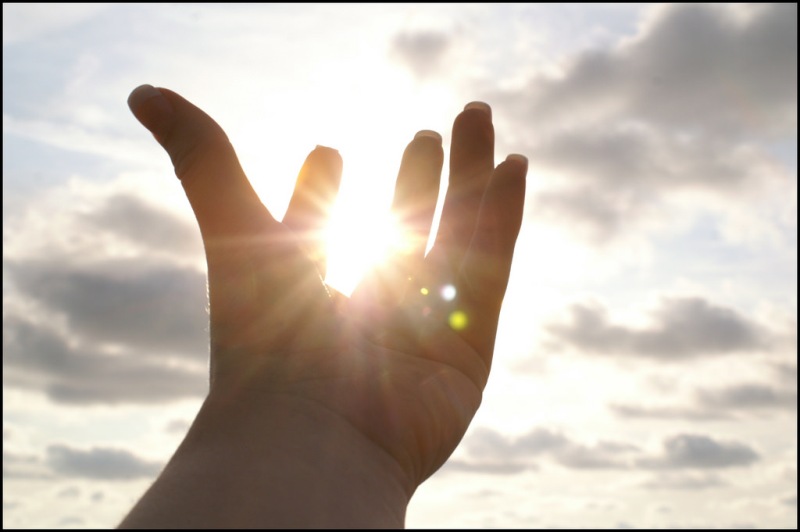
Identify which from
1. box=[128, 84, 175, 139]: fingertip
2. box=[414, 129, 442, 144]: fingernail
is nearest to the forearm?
box=[128, 84, 175, 139]: fingertip

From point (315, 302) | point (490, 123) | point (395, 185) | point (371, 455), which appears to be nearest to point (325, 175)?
point (395, 185)

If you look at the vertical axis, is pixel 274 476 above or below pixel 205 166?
below

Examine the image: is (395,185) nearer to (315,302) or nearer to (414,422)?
(315,302)

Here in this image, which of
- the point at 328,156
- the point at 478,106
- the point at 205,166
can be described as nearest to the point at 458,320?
the point at 478,106

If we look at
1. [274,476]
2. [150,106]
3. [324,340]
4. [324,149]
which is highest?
[324,149]

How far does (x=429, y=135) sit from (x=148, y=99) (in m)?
3.51

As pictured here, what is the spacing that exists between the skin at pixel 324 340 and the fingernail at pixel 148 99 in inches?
0.5

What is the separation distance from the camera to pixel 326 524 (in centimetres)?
507

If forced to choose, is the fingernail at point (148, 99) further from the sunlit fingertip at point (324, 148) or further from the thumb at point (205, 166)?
the sunlit fingertip at point (324, 148)

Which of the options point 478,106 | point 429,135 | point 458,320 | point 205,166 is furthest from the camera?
point 429,135

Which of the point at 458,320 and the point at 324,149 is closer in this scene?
the point at 458,320

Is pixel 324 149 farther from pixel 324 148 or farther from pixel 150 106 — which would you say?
pixel 150 106

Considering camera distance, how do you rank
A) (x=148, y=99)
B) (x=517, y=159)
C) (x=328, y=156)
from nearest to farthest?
(x=148, y=99) < (x=517, y=159) < (x=328, y=156)

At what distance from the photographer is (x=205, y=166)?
23.7 feet
